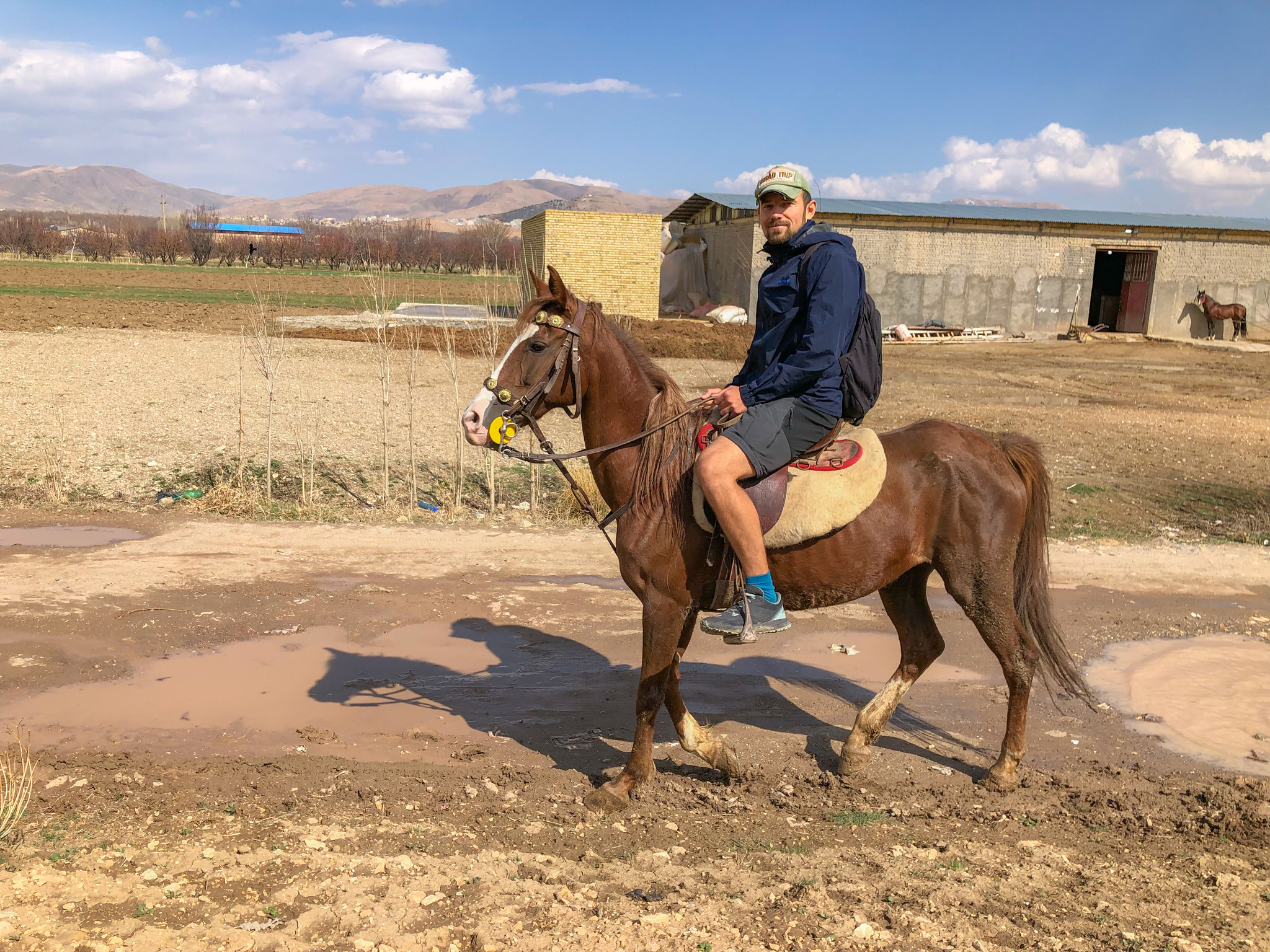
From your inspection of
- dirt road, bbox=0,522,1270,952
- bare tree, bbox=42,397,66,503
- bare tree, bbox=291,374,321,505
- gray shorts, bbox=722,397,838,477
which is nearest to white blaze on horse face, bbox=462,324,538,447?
gray shorts, bbox=722,397,838,477

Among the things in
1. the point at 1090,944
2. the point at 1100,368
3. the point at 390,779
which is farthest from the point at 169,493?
the point at 1100,368

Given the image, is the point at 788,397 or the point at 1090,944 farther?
the point at 788,397

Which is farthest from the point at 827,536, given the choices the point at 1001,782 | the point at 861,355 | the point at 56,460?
the point at 56,460

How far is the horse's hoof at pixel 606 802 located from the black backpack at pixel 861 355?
2.06 meters

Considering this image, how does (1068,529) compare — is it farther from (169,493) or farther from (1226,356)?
(1226,356)

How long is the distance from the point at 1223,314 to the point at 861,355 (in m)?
33.8

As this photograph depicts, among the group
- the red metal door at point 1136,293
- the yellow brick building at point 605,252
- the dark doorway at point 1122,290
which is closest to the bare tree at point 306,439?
the yellow brick building at point 605,252

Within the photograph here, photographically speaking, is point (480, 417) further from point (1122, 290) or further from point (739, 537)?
point (1122, 290)

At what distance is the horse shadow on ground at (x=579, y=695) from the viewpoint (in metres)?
5.12

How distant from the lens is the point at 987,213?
32219 mm

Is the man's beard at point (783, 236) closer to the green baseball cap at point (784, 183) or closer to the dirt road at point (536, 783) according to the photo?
the green baseball cap at point (784, 183)

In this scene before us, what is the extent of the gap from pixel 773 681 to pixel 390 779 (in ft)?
8.48

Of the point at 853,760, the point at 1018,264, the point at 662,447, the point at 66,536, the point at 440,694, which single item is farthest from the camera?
the point at 1018,264

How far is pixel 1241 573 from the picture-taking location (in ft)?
26.6
